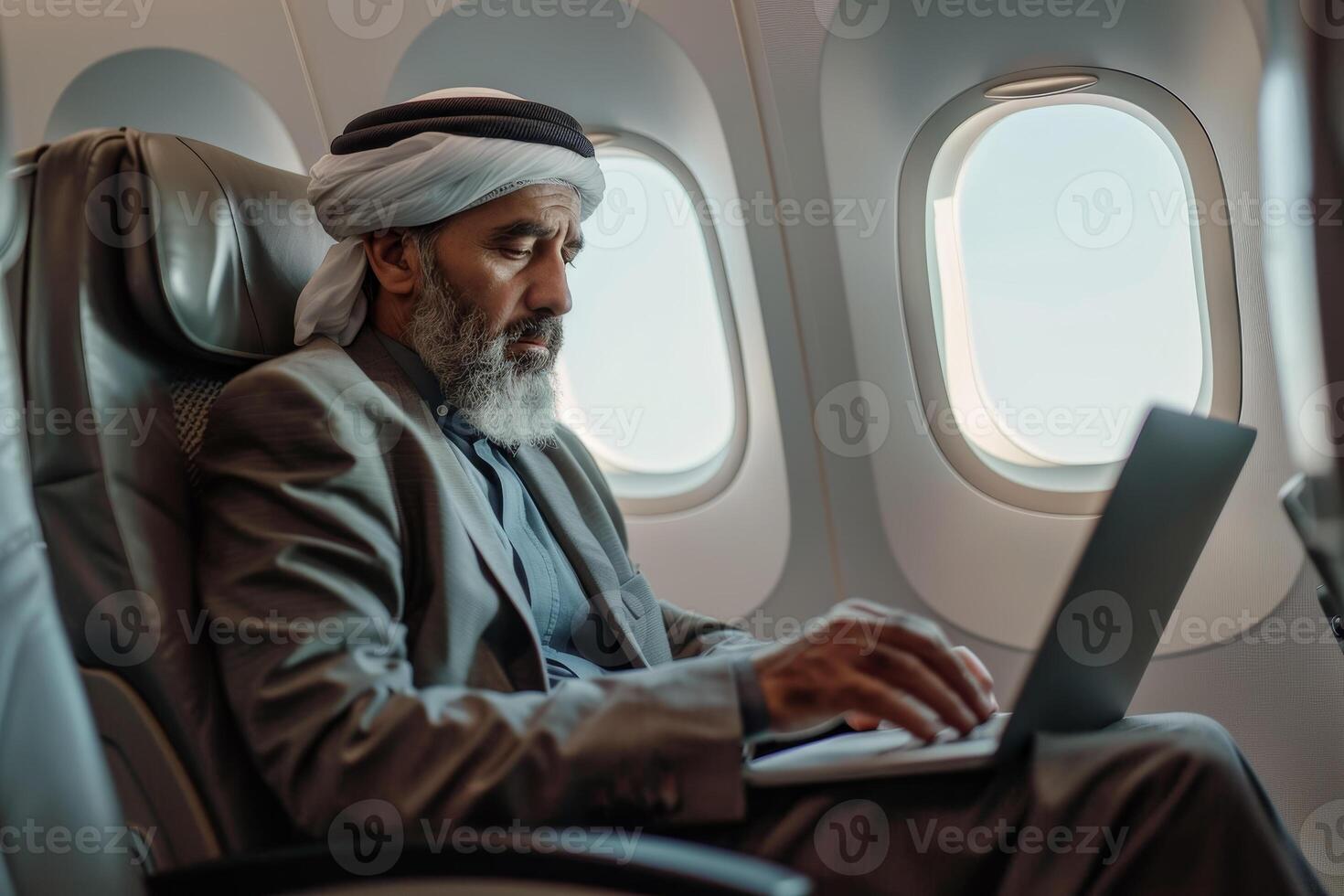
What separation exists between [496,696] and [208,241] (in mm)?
673

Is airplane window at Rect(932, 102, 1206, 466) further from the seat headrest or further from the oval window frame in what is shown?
the seat headrest

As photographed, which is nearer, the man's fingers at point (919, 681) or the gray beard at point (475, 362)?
the man's fingers at point (919, 681)

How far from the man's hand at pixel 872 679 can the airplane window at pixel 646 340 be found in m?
1.75

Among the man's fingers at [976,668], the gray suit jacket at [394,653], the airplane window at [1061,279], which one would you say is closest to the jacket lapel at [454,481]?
the gray suit jacket at [394,653]

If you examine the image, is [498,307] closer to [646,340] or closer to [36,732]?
[36,732]

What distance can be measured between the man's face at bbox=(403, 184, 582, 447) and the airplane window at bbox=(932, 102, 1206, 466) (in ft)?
4.19

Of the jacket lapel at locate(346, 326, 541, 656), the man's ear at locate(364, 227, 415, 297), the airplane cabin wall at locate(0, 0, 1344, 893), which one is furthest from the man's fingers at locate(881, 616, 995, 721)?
the airplane cabin wall at locate(0, 0, 1344, 893)

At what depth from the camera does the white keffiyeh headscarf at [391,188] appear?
1553 mm

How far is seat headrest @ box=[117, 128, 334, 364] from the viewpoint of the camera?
124 cm

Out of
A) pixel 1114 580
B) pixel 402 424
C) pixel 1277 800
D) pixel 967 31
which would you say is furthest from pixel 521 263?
pixel 1277 800

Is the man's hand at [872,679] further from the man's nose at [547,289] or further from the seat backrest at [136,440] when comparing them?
the man's nose at [547,289]

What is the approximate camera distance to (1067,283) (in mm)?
2629

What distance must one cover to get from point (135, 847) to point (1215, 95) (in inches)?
91.8

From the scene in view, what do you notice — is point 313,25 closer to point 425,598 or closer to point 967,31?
point 967,31
